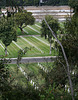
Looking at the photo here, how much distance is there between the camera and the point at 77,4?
2658 centimetres

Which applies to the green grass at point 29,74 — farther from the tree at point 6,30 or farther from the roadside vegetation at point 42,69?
the tree at point 6,30

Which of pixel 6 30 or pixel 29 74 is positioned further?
pixel 6 30

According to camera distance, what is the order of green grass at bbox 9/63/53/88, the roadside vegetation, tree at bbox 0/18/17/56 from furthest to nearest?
tree at bbox 0/18/17/56, green grass at bbox 9/63/53/88, the roadside vegetation

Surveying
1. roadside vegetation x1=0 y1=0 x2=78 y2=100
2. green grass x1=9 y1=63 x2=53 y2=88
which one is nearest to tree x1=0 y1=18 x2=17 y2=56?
roadside vegetation x1=0 y1=0 x2=78 y2=100

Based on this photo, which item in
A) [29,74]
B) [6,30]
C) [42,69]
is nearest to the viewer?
[29,74]

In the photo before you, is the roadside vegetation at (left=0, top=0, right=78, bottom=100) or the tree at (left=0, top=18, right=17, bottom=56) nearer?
the roadside vegetation at (left=0, top=0, right=78, bottom=100)

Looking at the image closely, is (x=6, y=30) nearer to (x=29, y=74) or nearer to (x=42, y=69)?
(x=42, y=69)

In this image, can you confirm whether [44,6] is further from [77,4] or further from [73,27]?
[73,27]

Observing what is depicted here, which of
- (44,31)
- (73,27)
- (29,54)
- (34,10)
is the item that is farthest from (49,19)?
(34,10)

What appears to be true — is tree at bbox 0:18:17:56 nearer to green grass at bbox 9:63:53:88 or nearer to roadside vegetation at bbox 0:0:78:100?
roadside vegetation at bbox 0:0:78:100

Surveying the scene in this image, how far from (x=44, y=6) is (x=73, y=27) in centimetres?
5661

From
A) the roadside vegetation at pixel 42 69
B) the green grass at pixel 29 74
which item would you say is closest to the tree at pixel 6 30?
the roadside vegetation at pixel 42 69

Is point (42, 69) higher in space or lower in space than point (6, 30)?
lower

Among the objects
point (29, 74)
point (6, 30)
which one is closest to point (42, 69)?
point (29, 74)
